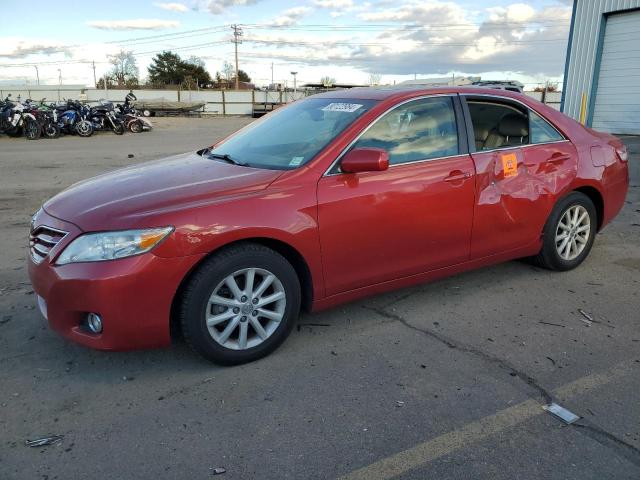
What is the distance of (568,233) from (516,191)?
875 millimetres

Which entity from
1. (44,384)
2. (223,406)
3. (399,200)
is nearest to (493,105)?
(399,200)

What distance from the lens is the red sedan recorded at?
2.91m

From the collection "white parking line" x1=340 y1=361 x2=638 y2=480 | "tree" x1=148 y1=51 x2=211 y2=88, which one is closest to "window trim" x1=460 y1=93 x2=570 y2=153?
"white parking line" x1=340 y1=361 x2=638 y2=480

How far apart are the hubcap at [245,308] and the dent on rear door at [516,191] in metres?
1.70

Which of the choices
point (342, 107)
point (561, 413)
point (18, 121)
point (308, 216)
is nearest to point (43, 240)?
point (308, 216)

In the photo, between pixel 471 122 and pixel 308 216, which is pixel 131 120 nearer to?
pixel 471 122

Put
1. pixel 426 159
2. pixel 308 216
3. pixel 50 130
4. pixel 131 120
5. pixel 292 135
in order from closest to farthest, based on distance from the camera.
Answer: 1. pixel 308 216
2. pixel 426 159
3. pixel 292 135
4. pixel 50 130
5. pixel 131 120

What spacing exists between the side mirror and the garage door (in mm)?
15323

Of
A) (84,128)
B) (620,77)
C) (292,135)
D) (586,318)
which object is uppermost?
(620,77)

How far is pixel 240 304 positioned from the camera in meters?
3.17

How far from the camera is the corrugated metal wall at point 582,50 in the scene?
16.2 m

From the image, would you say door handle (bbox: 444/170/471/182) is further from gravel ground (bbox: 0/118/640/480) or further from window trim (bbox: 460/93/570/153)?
gravel ground (bbox: 0/118/640/480)

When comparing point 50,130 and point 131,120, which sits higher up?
point 131,120

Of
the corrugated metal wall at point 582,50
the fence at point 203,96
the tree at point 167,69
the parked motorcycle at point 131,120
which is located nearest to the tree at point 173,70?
the tree at point 167,69
